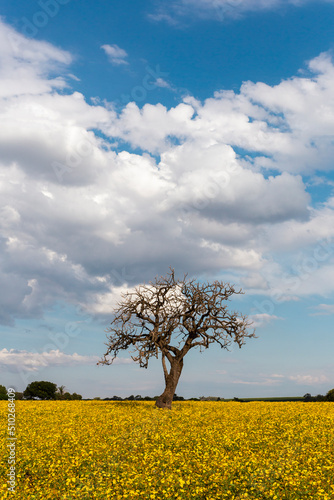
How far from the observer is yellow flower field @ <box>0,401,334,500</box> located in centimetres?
1445

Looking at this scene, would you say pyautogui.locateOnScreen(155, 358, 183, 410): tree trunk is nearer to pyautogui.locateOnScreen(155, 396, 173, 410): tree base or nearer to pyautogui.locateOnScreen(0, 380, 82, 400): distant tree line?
pyautogui.locateOnScreen(155, 396, 173, 410): tree base

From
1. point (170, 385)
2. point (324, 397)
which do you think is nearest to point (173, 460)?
point (170, 385)

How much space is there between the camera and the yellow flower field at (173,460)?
14.5 m

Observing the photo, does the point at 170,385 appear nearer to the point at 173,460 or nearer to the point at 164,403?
the point at 164,403

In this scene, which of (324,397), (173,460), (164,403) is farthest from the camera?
(324,397)

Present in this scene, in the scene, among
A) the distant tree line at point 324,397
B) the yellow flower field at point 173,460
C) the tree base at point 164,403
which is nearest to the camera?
the yellow flower field at point 173,460

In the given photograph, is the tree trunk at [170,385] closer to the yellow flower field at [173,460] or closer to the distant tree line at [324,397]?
the yellow flower field at [173,460]

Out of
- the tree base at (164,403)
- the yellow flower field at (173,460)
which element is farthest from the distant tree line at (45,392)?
the yellow flower field at (173,460)

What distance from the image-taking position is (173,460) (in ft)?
55.7

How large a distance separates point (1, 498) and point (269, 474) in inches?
387

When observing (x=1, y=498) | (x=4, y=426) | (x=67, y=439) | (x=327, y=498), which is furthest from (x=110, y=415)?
(x=327, y=498)

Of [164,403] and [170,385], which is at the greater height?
[170,385]

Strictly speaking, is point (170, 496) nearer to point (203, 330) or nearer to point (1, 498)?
point (1, 498)

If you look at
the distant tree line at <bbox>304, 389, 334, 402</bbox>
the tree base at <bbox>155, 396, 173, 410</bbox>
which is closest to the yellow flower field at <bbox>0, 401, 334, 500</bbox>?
the tree base at <bbox>155, 396, 173, 410</bbox>
